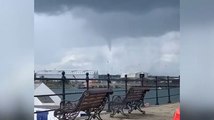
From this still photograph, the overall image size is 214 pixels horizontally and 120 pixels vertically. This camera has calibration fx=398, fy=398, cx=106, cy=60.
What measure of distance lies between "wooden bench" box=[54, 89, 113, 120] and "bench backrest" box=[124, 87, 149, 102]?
1.54 m

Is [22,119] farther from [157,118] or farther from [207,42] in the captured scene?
[157,118]

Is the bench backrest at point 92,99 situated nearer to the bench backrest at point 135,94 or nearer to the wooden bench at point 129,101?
the wooden bench at point 129,101

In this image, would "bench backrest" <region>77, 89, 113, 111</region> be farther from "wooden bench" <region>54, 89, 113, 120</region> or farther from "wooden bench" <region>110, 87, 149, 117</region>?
"wooden bench" <region>110, 87, 149, 117</region>

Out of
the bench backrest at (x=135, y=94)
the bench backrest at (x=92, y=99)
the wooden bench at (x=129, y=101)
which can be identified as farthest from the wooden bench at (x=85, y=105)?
the bench backrest at (x=135, y=94)

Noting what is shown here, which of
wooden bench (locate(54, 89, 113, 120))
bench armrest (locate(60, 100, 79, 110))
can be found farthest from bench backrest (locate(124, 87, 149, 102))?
bench armrest (locate(60, 100, 79, 110))

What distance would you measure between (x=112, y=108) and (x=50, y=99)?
3.44 meters

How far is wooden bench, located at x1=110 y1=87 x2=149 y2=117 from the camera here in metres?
7.79

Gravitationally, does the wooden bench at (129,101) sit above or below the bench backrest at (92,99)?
below

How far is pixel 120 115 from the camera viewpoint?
26.5 ft

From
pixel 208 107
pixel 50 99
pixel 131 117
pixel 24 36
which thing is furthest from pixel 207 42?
pixel 50 99

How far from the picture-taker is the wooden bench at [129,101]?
7793mm

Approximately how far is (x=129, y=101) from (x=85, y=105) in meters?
2.11

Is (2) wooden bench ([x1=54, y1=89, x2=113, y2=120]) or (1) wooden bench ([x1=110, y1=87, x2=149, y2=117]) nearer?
(2) wooden bench ([x1=54, y1=89, x2=113, y2=120])

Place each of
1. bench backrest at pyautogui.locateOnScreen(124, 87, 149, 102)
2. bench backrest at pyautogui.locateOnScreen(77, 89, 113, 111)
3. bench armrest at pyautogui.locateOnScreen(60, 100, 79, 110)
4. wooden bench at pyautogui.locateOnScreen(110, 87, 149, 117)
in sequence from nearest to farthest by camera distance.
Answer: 1. bench backrest at pyautogui.locateOnScreen(77, 89, 113, 111)
2. bench armrest at pyautogui.locateOnScreen(60, 100, 79, 110)
3. wooden bench at pyautogui.locateOnScreen(110, 87, 149, 117)
4. bench backrest at pyautogui.locateOnScreen(124, 87, 149, 102)
